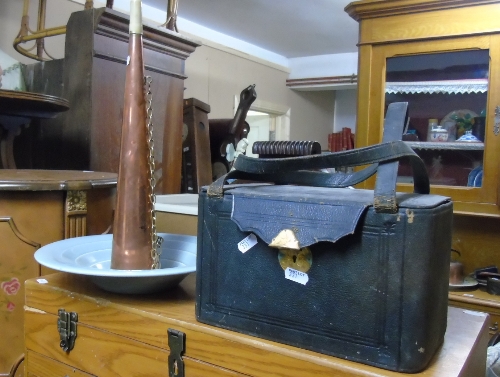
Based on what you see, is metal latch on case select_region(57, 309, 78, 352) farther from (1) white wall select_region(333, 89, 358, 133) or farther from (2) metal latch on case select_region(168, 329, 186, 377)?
(1) white wall select_region(333, 89, 358, 133)

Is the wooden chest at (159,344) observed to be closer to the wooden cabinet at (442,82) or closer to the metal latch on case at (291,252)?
the metal latch on case at (291,252)

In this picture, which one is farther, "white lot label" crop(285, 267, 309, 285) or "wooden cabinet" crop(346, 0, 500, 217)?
"wooden cabinet" crop(346, 0, 500, 217)

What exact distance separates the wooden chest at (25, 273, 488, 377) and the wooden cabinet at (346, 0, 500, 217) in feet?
3.50

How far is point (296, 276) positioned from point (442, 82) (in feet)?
5.10

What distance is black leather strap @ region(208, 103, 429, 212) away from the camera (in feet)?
1.60

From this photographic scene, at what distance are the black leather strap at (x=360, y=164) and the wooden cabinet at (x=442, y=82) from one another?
0.96 metres

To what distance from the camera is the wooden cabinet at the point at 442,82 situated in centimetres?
163

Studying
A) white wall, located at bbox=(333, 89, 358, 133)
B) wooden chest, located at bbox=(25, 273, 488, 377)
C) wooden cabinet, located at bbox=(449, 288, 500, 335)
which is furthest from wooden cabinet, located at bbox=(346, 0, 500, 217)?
white wall, located at bbox=(333, 89, 358, 133)

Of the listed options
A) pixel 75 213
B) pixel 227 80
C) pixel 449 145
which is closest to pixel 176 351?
pixel 75 213

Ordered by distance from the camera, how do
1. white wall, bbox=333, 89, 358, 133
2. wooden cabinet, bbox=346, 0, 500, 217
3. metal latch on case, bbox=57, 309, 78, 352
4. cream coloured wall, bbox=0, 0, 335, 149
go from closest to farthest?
1. metal latch on case, bbox=57, 309, 78, 352
2. wooden cabinet, bbox=346, 0, 500, 217
3. cream coloured wall, bbox=0, 0, 335, 149
4. white wall, bbox=333, 89, 358, 133

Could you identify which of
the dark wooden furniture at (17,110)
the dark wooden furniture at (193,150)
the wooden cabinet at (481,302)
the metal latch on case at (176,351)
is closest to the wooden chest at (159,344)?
the metal latch on case at (176,351)

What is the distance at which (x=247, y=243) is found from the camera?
1.82ft

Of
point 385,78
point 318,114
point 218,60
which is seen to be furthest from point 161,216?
point 318,114

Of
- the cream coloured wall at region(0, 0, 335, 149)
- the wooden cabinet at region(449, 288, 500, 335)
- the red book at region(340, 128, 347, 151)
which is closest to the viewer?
the wooden cabinet at region(449, 288, 500, 335)
